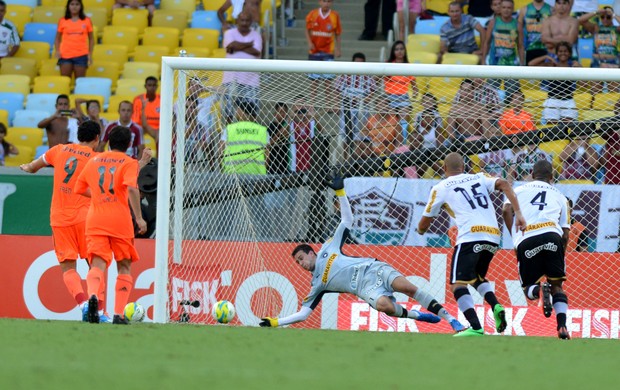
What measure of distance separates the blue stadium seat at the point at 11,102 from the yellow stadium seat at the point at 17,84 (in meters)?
0.29

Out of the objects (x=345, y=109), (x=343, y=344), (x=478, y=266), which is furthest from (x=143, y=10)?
(x=343, y=344)

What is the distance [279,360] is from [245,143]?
6475 millimetres

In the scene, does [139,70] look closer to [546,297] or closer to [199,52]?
[199,52]

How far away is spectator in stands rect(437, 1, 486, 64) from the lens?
1748 centimetres

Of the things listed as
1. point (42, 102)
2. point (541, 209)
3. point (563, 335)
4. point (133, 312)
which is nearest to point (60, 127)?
point (42, 102)

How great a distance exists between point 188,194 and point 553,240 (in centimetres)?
392

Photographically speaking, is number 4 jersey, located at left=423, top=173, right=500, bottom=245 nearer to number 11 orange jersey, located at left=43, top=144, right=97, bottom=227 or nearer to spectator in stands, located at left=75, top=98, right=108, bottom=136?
number 11 orange jersey, located at left=43, top=144, right=97, bottom=227

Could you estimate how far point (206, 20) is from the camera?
19.2 metres

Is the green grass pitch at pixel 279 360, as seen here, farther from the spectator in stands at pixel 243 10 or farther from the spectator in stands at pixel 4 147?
the spectator in stands at pixel 243 10

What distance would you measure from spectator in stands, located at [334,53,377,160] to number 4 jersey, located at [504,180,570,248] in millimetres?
2684

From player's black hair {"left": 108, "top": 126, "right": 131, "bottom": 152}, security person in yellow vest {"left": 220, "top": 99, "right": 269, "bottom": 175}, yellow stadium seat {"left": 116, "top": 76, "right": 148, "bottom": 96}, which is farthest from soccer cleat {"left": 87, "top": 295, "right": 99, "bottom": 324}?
yellow stadium seat {"left": 116, "top": 76, "right": 148, "bottom": 96}

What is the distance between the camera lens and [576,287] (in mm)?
13344

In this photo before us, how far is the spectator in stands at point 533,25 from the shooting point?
56.3 ft

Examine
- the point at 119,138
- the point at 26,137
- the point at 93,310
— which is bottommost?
the point at 93,310
